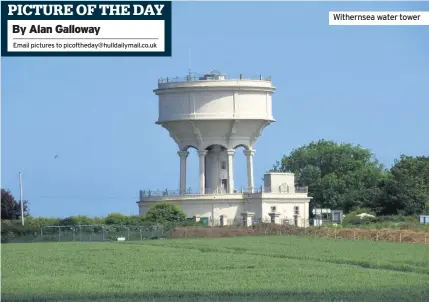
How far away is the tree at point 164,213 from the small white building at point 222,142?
223 centimetres

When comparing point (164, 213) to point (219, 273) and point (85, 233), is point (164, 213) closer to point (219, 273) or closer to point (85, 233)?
point (85, 233)

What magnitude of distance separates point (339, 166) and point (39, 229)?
4270 cm

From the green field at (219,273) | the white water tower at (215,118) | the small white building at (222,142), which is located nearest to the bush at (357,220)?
the small white building at (222,142)

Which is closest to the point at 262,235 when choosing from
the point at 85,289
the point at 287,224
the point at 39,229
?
the point at 287,224

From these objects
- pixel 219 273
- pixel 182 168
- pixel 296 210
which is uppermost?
pixel 182 168

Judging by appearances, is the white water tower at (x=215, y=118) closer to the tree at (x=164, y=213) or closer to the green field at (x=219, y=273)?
the tree at (x=164, y=213)

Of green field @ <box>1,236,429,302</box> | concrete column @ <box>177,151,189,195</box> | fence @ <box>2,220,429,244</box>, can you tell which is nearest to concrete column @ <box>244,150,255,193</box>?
concrete column @ <box>177,151,189,195</box>

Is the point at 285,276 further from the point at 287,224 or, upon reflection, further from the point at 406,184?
the point at 406,184

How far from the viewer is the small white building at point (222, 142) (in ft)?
298

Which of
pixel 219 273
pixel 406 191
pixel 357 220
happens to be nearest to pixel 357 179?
pixel 406 191

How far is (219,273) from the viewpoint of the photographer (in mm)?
40750

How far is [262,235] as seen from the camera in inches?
3147

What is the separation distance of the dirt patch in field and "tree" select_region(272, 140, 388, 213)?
21711 mm

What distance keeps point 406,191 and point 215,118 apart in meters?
15.4
